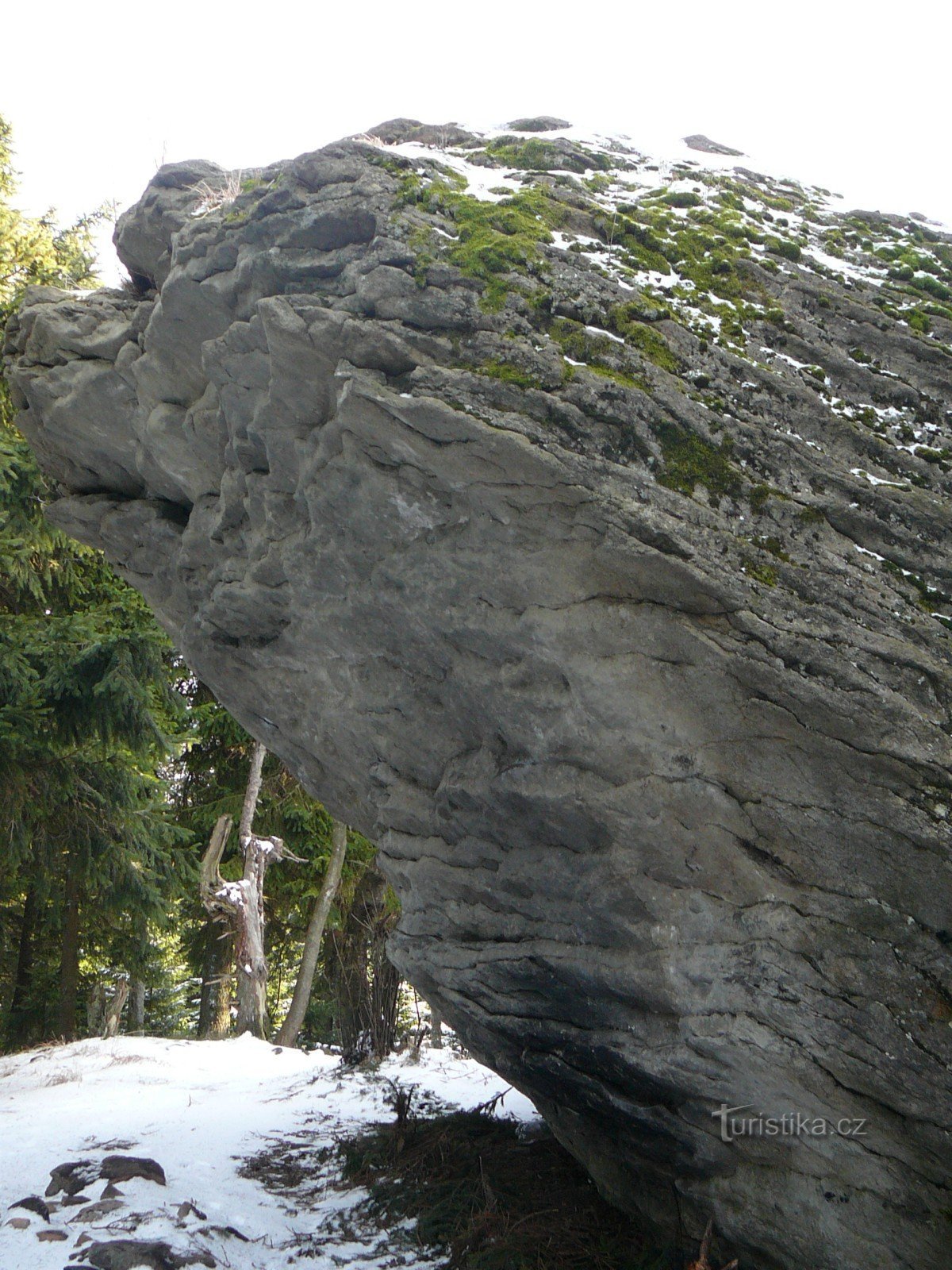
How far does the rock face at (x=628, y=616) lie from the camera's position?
4039 millimetres

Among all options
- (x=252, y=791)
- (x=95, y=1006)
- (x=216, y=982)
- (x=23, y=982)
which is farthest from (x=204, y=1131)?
(x=95, y=1006)

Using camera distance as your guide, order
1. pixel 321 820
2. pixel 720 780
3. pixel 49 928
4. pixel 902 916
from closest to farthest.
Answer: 1. pixel 902 916
2. pixel 720 780
3. pixel 49 928
4. pixel 321 820

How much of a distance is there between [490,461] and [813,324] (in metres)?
2.27

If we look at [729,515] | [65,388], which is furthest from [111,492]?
[729,515]

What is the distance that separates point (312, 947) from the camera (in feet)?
47.4

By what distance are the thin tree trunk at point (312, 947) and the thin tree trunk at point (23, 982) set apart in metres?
4.28

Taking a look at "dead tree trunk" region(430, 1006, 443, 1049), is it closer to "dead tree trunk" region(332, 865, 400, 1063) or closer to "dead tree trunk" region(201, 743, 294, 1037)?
"dead tree trunk" region(332, 865, 400, 1063)

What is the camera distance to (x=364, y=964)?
10039 mm

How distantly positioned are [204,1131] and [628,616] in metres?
6.18

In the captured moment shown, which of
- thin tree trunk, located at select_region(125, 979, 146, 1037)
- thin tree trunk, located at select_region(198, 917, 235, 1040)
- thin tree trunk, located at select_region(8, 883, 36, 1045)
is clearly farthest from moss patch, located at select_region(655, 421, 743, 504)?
thin tree trunk, located at select_region(125, 979, 146, 1037)

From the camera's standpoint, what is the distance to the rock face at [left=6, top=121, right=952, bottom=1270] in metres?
4.04

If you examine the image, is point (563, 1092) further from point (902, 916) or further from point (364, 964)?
point (364, 964)

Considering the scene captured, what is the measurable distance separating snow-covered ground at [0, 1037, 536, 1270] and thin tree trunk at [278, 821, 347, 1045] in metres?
2.02

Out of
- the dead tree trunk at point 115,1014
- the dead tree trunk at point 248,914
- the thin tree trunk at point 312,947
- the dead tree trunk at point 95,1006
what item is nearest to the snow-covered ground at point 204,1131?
the dead tree trunk at point 248,914
